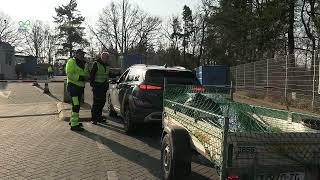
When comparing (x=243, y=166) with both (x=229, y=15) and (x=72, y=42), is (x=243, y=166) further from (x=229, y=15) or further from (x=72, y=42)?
(x=72, y=42)

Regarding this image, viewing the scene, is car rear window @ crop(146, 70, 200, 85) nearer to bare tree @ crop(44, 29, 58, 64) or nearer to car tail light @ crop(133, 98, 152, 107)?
car tail light @ crop(133, 98, 152, 107)

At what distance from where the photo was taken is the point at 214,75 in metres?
35.1

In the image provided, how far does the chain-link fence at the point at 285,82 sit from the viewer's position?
1806 cm

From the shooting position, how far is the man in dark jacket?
A: 510 inches

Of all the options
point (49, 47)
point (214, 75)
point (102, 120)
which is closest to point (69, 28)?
point (49, 47)

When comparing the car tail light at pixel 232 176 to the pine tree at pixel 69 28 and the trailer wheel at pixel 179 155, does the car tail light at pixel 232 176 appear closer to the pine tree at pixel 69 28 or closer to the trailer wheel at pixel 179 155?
the trailer wheel at pixel 179 155

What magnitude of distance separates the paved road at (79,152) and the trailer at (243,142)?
Answer: 0.96 m

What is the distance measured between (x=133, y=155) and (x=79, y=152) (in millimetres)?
1046

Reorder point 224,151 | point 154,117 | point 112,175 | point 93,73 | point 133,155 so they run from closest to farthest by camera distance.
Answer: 1. point 224,151
2. point 112,175
3. point 133,155
4. point 154,117
5. point 93,73

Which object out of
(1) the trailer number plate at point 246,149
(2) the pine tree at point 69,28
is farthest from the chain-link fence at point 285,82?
(2) the pine tree at point 69,28

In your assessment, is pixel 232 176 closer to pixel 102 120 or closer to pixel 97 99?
pixel 97 99

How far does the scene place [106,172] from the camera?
25.0 ft

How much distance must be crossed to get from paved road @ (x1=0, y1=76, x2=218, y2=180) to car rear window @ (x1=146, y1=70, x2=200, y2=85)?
1.31 m

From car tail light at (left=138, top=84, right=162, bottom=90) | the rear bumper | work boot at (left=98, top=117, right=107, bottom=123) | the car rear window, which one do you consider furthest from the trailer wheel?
work boot at (left=98, top=117, right=107, bottom=123)
